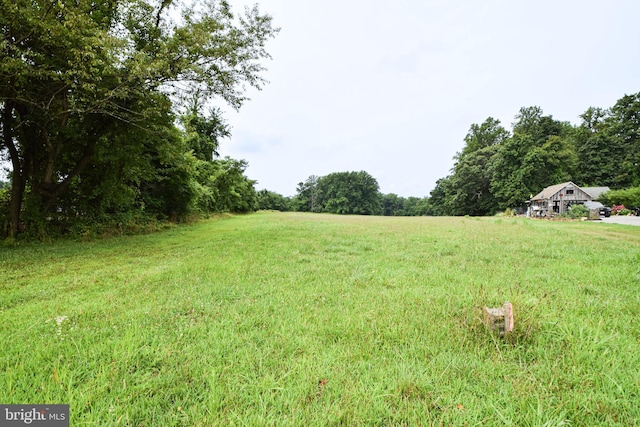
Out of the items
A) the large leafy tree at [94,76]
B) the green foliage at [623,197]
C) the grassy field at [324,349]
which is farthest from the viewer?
the green foliage at [623,197]

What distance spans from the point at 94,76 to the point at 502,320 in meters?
10.6

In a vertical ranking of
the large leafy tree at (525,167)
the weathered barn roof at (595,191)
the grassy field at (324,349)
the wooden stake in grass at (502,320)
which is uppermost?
the large leafy tree at (525,167)

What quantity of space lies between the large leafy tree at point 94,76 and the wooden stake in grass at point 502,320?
9596 mm

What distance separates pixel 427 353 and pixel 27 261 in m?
9.11

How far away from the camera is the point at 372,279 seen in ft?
15.7

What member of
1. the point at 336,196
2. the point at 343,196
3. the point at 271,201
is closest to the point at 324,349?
the point at 271,201

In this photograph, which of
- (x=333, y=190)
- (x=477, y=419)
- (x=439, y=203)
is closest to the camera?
(x=477, y=419)

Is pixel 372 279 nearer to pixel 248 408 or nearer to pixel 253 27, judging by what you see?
pixel 248 408

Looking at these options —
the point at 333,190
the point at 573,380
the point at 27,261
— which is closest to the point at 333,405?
the point at 573,380

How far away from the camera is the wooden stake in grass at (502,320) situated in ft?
8.57

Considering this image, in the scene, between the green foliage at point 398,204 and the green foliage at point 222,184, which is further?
the green foliage at point 398,204

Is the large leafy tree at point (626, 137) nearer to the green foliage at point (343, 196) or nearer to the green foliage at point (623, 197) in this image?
the green foliage at point (623, 197)

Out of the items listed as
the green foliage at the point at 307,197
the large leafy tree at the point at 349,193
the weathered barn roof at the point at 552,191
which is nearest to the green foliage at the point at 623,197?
the weathered barn roof at the point at 552,191

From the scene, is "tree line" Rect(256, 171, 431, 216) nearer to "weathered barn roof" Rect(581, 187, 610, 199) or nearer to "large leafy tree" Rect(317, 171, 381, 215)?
"large leafy tree" Rect(317, 171, 381, 215)
